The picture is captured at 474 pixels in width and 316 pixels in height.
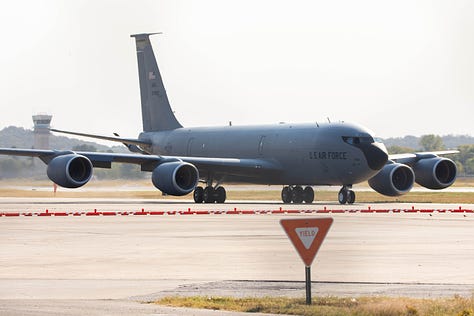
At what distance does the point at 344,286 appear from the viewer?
16.8m

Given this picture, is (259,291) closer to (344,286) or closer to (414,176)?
(344,286)

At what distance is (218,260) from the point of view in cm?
2156

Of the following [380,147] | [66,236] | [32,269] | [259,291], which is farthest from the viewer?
[380,147]

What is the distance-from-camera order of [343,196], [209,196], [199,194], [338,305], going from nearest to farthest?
[338,305], [343,196], [199,194], [209,196]

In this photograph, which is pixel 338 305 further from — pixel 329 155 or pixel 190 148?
pixel 190 148

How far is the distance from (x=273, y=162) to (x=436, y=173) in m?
8.85

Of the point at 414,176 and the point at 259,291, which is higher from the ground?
the point at 259,291

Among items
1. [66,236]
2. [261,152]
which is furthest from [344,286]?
[261,152]

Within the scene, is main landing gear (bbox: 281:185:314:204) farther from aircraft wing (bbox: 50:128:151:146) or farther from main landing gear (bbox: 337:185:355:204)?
aircraft wing (bbox: 50:128:151:146)

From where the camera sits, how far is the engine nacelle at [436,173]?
5828 centimetres

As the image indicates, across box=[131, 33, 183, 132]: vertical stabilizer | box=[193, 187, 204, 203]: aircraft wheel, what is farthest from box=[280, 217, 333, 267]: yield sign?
box=[131, 33, 183, 132]: vertical stabilizer

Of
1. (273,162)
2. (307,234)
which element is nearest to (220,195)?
(273,162)

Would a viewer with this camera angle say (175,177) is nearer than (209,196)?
Yes

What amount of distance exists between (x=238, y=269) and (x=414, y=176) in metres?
38.1
